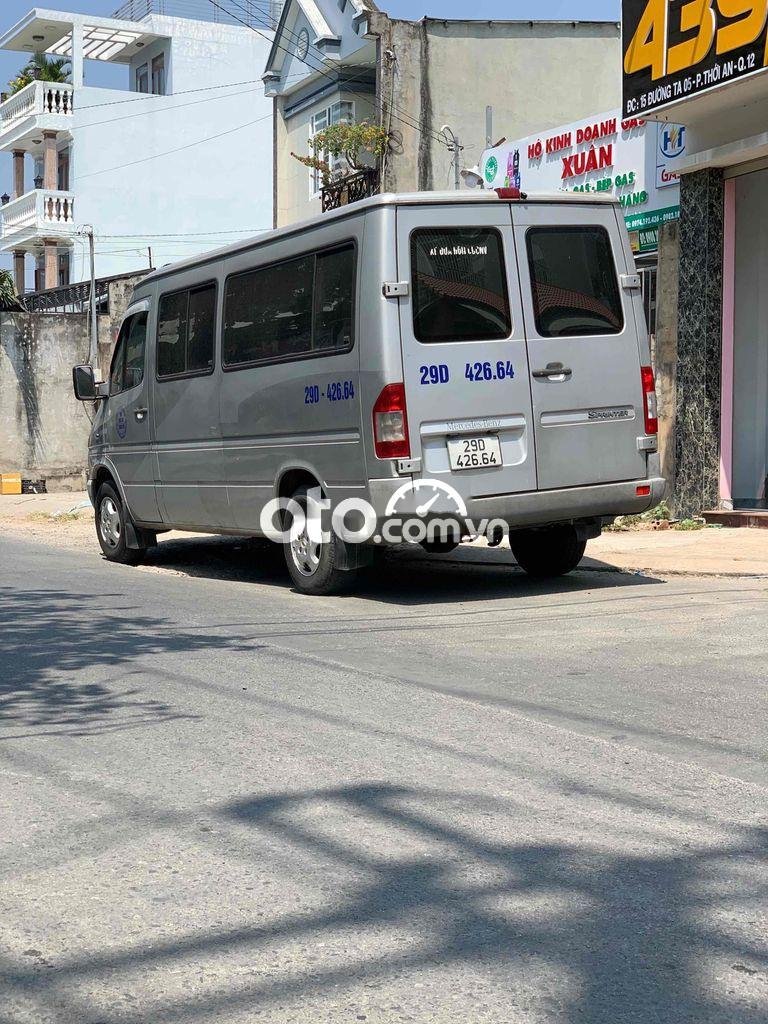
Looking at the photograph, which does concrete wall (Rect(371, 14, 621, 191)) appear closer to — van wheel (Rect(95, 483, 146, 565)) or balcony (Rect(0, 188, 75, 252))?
van wheel (Rect(95, 483, 146, 565))

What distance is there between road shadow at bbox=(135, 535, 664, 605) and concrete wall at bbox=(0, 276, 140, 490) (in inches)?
571

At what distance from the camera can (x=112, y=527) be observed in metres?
13.6

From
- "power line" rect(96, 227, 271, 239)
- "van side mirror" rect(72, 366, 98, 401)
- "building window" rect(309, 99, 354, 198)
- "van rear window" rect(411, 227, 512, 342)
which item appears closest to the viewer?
"van rear window" rect(411, 227, 512, 342)

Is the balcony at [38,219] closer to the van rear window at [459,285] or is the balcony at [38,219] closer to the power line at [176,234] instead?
the power line at [176,234]

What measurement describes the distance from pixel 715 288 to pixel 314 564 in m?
6.63

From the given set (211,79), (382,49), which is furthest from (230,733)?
(211,79)

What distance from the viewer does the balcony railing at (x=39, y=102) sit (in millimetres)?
41438

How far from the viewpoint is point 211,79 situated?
44469mm

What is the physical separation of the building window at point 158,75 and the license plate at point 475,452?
38.4m

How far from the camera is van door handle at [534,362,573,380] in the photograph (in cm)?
958

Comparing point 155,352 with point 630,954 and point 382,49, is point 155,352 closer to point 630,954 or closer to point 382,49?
point 630,954

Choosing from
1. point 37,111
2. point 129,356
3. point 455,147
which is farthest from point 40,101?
point 129,356

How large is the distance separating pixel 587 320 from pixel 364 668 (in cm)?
376

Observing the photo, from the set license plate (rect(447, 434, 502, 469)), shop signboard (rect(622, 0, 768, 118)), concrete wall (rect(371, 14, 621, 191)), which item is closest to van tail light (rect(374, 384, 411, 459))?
license plate (rect(447, 434, 502, 469))
